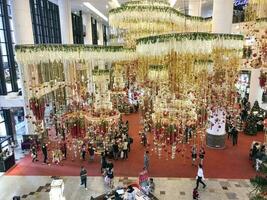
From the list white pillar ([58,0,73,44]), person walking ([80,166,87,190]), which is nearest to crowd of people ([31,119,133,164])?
person walking ([80,166,87,190])

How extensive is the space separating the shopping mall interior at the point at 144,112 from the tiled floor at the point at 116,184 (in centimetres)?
4

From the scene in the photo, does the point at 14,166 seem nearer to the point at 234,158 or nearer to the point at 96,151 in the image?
the point at 96,151

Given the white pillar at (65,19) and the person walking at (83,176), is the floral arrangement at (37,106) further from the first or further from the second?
the white pillar at (65,19)

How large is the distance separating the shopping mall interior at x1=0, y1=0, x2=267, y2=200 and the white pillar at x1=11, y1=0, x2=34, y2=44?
5 cm

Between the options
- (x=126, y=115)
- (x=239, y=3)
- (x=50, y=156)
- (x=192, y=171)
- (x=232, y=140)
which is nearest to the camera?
(x=192, y=171)

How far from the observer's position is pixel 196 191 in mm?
8352

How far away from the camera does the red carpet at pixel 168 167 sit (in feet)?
33.5

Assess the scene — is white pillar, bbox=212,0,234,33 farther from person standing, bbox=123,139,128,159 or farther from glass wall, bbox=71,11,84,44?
glass wall, bbox=71,11,84,44

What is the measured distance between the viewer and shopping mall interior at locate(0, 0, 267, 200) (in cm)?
666

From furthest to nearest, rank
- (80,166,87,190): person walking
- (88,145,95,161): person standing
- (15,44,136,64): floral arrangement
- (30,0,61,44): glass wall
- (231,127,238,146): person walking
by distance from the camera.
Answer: (30,0,61,44): glass wall
(231,127,238,146): person walking
(88,145,95,161): person standing
(80,166,87,190): person walking
(15,44,136,64): floral arrangement

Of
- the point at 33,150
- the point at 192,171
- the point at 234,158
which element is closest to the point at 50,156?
the point at 33,150

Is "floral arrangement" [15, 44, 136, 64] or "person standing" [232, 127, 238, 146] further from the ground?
"floral arrangement" [15, 44, 136, 64]

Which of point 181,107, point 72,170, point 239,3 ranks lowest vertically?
point 72,170

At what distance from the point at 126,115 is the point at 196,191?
1168 centimetres
